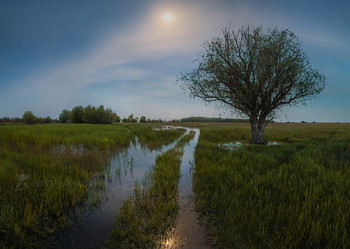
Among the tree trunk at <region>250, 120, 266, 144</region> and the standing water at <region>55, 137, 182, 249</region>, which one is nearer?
the standing water at <region>55, 137, 182, 249</region>

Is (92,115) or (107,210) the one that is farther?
(92,115)

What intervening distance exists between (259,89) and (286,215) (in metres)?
14.0

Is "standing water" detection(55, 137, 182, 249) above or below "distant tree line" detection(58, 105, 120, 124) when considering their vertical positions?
below

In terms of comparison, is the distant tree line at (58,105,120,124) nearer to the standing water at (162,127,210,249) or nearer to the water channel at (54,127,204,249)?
the water channel at (54,127,204,249)

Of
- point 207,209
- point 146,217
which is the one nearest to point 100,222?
point 146,217

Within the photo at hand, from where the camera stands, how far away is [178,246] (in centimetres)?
264

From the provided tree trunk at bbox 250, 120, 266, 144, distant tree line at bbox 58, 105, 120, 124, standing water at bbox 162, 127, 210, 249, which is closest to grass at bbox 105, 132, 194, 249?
standing water at bbox 162, 127, 210, 249

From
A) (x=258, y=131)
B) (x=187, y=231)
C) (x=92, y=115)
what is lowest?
(x=187, y=231)

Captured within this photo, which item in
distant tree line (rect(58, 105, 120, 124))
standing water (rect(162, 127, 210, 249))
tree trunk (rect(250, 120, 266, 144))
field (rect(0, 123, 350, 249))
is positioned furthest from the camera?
distant tree line (rect(58, 105, 120, 124))

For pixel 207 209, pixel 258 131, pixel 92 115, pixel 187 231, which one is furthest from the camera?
pixel 92 115

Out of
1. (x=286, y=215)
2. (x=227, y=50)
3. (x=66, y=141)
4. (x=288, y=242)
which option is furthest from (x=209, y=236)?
(x=227, y=50)

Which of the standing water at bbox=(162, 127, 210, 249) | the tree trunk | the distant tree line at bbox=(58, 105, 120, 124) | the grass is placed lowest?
the standing water at bbox=(162, 127, 210, 249)

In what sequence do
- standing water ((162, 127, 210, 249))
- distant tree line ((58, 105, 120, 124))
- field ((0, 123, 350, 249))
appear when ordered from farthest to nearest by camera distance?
distant tree line ((58, 105, 120, 124)) → standing water ((162, 127, 210, 249)) → field ((0, 123, 350, 249))

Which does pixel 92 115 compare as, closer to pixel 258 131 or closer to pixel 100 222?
pixel 258 131
